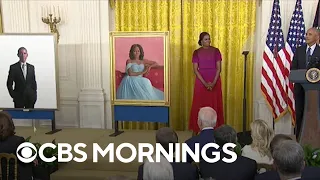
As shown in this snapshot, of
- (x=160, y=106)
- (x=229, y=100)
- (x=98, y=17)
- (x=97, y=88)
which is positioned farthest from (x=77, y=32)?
(x=229, y=100)

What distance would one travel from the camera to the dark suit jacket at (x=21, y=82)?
6.36m

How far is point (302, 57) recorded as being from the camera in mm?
5637

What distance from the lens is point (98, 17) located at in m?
7.05

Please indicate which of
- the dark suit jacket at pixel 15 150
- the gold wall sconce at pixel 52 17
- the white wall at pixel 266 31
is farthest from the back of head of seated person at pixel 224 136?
the gold wall sconce at pixel 52 17

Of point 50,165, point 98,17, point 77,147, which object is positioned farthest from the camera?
point 98,17

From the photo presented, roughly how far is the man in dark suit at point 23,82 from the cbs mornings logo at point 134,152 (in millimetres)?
1205

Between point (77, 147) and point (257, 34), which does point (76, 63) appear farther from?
point (257, 34)

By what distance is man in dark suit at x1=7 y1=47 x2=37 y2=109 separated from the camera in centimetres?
636

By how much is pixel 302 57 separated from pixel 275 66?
713mm

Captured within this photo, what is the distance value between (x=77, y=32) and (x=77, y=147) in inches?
94.1

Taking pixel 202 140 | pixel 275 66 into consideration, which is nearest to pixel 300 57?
pixel 275 66

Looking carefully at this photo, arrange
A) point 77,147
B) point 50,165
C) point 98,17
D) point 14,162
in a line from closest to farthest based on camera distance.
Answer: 1. point 14,162
2. point 50,165
3. point 77,147
4. point 98,17

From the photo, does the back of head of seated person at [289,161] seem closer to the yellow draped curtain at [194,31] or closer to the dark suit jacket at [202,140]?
the dark suit jacket at [202,140]

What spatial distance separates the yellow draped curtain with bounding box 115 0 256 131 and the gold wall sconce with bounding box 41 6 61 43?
42.4 inches
